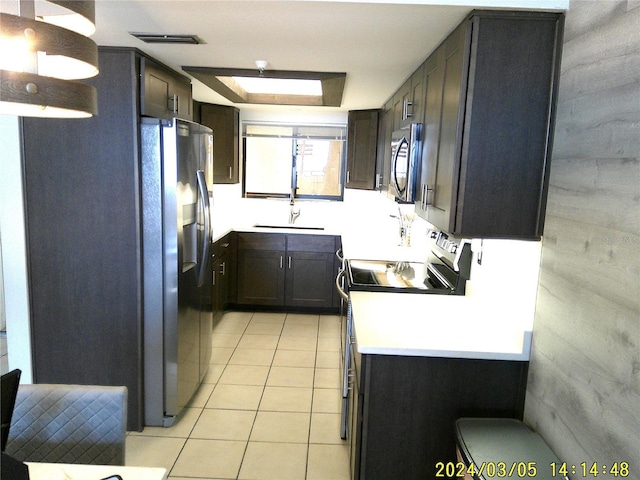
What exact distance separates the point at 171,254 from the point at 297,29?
1.38m

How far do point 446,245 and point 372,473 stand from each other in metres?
1.55

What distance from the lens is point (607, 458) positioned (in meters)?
1.37

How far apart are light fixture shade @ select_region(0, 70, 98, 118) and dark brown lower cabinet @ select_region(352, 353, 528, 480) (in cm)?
143

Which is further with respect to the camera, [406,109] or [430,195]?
[406,109]

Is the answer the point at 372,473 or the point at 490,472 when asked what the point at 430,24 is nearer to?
the point at 490,472

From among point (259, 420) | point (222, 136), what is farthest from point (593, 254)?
point (222, 136)

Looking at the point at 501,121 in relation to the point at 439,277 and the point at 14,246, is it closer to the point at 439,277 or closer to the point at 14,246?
the point at 439,277

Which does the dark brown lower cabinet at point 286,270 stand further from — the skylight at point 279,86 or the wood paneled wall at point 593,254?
the wood paneled wall at point 593,254

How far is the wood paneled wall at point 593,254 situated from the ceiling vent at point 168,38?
5.29 ft

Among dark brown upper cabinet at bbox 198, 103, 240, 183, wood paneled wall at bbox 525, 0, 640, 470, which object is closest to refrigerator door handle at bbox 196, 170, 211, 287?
dark brown upper cabinet at bbox 198, 103, 240, 183

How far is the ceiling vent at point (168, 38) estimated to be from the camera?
90.2 inches

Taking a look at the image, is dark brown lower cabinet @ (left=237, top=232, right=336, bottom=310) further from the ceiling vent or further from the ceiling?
the ceiling vent

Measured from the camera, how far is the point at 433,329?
2.19 metres

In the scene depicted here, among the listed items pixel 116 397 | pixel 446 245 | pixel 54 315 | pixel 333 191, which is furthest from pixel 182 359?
pixel 333 191
